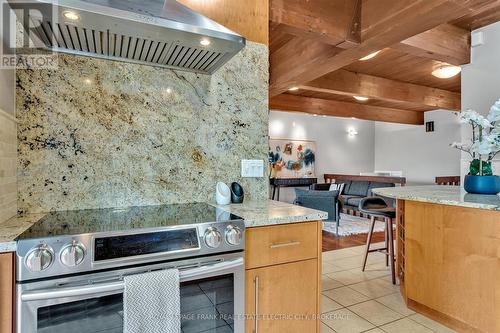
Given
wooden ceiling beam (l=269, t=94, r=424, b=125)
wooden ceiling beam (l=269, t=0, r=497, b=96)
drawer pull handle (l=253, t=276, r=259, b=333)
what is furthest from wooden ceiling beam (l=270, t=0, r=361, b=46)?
wooden ceiling beam (l=269, t=94, r=424, b=125)

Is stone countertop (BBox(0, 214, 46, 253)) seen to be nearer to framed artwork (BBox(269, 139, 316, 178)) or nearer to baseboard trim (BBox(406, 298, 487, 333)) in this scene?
baseboard trim (BBox(406, 298, 487, 333))

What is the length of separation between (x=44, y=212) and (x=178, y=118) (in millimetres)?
839

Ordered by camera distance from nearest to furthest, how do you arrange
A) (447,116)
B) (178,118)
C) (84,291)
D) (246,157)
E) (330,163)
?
1. (84,291)
2. (178,118)
3. (246,157)
4. (447,116)
5. (330,163)

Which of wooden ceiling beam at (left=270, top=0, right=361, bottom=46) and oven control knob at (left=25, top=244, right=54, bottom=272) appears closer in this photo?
oven control knob at (left=25, top=244, right=54, bottom=272)

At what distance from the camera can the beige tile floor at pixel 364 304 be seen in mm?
2025

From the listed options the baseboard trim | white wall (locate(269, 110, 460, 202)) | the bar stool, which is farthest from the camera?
white wall (locate(269, 110, 460, 202))

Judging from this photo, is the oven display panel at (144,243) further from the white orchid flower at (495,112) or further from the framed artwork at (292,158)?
the framed artwork at (292,158)

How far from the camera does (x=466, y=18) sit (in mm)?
2910

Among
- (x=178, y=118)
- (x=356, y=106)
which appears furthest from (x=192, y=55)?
(x=356, y=106)

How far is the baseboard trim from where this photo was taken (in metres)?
1.89

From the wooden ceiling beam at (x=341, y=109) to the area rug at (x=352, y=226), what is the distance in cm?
Result: 237

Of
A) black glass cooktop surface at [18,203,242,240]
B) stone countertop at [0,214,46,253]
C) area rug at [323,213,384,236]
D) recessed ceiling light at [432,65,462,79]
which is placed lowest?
area rug at [323,213,384,236]

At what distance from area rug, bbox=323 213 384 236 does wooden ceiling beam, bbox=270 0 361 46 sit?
323 centimetres

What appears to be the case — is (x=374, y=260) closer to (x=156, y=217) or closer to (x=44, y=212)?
(x=156, y=217)
